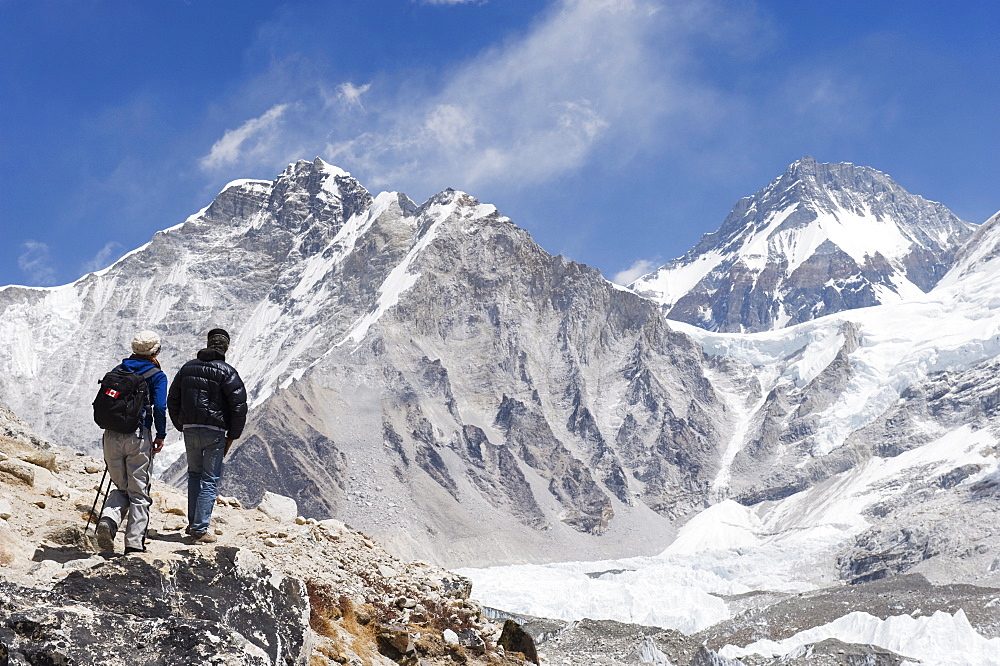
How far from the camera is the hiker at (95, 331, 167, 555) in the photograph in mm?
10797

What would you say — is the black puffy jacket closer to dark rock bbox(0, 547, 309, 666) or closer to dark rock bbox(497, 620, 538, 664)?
dark rock bbox(0, 547, 309, 666)

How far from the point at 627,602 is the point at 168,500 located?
141 metres

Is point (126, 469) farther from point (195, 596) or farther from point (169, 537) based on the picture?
point (195, 596)

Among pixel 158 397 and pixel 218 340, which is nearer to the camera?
pixel 158 397

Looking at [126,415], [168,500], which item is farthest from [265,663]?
[168,500]

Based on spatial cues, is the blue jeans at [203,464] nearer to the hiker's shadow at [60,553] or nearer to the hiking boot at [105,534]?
the hiking boot at [105,534]

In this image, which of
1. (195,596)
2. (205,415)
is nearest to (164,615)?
(195,596)

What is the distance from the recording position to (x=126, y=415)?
1122 centimetres

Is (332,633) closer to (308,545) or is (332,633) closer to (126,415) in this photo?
(308,545)

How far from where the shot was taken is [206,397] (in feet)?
39.3

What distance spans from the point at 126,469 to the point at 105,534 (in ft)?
2.91

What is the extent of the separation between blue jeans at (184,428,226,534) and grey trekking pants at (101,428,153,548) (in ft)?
1.77

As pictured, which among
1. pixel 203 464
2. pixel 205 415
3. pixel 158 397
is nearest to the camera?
pixel 158 397

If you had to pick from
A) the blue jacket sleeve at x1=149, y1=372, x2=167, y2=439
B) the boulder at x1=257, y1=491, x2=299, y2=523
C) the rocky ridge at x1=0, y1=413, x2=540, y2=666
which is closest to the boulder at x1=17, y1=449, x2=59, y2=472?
the rocky ridge at x1=0, y1=413, x2=540, y2=666
